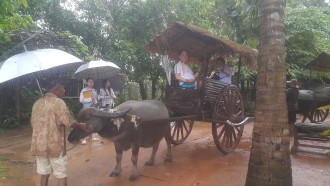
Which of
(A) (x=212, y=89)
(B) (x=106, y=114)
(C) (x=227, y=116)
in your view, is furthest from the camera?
(C) (x=227, y=116)

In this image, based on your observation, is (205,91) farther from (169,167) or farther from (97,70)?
(97,70)

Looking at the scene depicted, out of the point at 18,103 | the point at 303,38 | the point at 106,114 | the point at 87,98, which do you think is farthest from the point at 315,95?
the point at 18,103

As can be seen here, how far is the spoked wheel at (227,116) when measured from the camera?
732 cm

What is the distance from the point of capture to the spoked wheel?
24.0 ft

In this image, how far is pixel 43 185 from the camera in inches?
183

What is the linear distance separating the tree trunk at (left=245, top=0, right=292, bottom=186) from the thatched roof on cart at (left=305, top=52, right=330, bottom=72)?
774cm

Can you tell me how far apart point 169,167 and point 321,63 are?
8.01m

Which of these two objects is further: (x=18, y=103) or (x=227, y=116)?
(x=18, y=103)

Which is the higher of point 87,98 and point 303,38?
point 303,38

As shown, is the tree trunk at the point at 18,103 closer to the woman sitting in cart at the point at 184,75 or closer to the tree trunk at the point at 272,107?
the woman sitting in cart at the point at 184,75

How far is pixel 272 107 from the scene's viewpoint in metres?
3.99

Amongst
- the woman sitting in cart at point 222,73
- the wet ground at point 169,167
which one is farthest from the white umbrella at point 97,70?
the woman sitting in cart at point 222,73

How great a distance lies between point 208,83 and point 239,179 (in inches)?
88.6

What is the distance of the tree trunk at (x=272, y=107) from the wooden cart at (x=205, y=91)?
2.58 m
